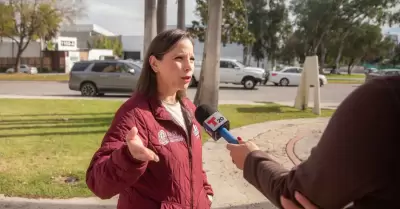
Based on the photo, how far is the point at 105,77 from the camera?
680 inches

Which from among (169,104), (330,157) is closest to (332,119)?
(330,157)

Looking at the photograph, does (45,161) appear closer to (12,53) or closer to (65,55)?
(65,55)

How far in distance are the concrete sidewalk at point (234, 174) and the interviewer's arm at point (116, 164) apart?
9.97ft

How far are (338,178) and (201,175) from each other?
50.7 inches

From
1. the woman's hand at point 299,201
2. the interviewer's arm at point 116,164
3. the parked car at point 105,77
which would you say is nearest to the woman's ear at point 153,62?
the interviewer's arm at point 116,164

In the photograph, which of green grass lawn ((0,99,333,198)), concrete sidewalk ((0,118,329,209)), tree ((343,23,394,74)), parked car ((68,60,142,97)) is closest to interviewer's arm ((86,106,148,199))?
concrete sidewalk ((0,118,329,209))

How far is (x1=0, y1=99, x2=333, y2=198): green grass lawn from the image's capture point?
16.6 feet

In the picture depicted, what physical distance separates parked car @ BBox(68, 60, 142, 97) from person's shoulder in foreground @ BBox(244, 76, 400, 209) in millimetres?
16414

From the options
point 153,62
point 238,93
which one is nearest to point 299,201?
point 153,62

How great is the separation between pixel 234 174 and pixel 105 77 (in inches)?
487

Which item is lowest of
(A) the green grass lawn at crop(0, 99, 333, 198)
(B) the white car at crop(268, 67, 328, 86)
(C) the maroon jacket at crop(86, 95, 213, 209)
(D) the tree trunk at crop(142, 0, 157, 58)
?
(A) the green grass lawn at crop(0, 99, 333, 198)

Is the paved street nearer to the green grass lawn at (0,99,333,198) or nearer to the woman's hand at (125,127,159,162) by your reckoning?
the green grass lawn at (0,99,333,198)

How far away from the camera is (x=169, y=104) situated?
213cm

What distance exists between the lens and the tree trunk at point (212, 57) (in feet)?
31.6
